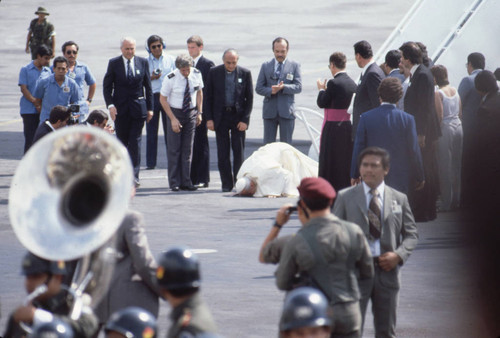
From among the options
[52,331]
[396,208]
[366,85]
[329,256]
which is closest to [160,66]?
[366,85]

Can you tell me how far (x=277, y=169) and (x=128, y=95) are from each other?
2.48m

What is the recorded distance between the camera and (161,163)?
1947cm

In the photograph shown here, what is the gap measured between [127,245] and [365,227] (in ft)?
5.67

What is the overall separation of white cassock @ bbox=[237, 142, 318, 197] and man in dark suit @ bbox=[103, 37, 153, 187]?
5.53 feet

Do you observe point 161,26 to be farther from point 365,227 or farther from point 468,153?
point 365,227

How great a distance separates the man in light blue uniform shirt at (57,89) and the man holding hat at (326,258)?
9829mm

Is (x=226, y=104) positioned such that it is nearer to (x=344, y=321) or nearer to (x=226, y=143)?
(x=226, y=143)

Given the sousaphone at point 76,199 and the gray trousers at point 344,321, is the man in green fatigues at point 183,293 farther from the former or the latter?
the gray trousers at point 344,321

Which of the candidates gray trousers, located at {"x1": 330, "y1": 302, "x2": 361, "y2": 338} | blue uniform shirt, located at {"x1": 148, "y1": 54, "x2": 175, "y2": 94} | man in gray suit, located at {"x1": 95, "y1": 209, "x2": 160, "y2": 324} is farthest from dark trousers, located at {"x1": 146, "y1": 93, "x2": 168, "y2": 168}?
gray trousers, located at {"x1": 330, "y1": 302, "x2": 361, "y2": 338}

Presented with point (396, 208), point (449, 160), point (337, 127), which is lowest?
point (449, 160)

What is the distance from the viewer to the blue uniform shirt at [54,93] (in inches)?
642

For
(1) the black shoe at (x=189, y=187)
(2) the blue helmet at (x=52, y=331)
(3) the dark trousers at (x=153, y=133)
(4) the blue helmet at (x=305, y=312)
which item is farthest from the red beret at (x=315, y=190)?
(3) the dark trousers at (x=153, y=133)

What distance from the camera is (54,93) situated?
1634 centimetres

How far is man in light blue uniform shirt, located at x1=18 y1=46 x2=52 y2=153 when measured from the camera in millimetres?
17062
